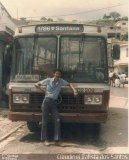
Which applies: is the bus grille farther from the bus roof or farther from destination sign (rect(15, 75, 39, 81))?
the bus roof

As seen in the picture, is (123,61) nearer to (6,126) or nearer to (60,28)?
(6,126)

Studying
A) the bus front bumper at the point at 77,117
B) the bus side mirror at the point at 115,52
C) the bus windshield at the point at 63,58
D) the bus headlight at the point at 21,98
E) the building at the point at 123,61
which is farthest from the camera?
the building at the point at 123,61

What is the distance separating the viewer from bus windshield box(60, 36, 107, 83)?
377 inches

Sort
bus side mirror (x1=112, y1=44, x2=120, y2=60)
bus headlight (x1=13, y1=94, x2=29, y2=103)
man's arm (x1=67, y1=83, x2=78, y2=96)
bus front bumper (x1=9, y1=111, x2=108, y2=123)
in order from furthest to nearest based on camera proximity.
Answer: bus side mirror (x1=112, y1=44, x2=120, y2=60) < bus headlight (x1=13, y1=94, x2=29, y2=103) < bus front bumper (x1=9, y1=111, x2=108, y2=123) < man's arm (x1=67, y1=83, x2=78, y2=96)

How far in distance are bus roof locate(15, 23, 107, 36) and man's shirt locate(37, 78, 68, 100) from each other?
4.04 ft

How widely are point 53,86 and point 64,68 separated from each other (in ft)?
1.90

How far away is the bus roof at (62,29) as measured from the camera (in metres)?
9.80

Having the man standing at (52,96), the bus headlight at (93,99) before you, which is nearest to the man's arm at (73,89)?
the man standing at (52,96)

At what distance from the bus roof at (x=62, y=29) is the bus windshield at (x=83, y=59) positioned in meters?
0.17

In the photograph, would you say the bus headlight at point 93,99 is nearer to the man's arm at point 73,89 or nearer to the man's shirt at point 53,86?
the man's arm at point 73,89

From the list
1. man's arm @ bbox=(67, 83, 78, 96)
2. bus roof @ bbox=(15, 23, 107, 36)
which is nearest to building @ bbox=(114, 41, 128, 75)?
bus roof @ bbox=(15, 23, 107, 36)

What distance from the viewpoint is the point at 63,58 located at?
9.69 metres

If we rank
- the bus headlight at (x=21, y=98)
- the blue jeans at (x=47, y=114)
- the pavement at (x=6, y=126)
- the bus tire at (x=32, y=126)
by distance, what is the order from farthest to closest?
the bus tire at (x=32, y=126) → the pavement at (x=6, y=126) → the bus headlight at (x=21, y=98) → the blue jeans at (x=47, y=114)

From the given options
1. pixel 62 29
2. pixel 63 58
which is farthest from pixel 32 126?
pixel 62 29
